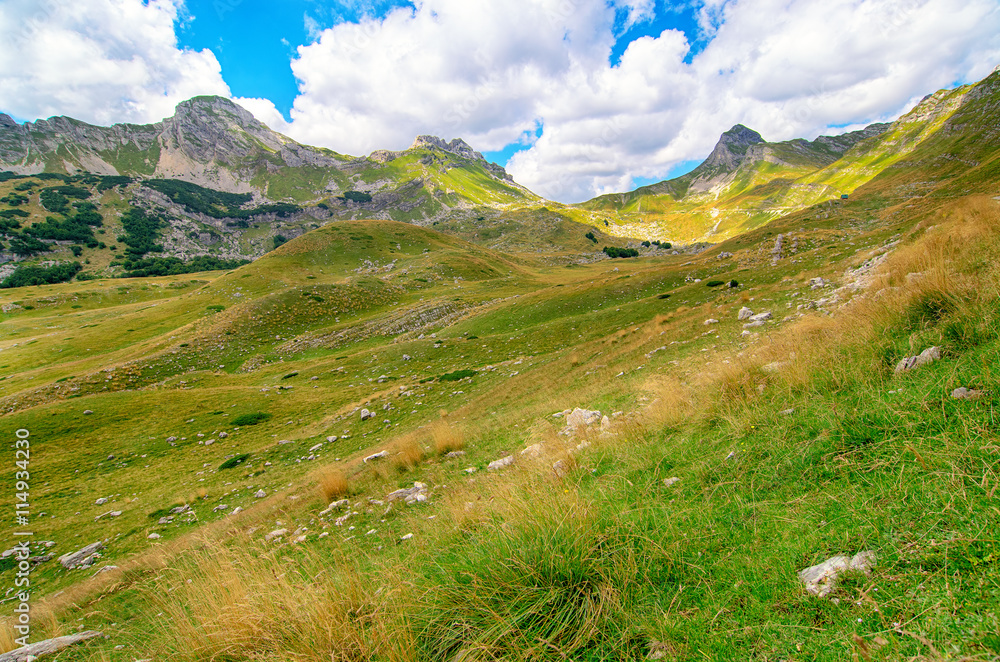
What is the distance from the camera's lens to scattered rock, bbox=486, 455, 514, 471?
7.02 metres

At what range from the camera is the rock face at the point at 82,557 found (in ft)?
29.2

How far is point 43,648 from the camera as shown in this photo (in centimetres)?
424

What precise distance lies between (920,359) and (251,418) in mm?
23748

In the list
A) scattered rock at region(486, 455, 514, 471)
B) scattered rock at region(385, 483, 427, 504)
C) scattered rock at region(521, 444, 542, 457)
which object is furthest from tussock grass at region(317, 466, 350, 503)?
scattered rock at region(521, 444, 542, 457)

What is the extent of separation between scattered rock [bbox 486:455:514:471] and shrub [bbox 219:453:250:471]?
Result: 12.4 meters

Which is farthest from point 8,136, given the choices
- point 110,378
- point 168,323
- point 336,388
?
point 336,388

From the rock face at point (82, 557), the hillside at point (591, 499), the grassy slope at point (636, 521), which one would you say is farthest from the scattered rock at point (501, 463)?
the rock face at point (82, 557)

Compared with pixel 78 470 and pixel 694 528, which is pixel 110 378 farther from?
pixel 694 528

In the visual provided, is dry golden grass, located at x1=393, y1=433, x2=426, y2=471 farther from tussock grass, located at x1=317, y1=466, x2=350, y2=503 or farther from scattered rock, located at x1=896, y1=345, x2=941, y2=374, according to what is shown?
scattered rock, located at x1=896, y1=345, x2=941, y2=374

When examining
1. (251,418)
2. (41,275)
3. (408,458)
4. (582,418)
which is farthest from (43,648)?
(41,275)

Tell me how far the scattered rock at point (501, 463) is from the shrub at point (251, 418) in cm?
1710

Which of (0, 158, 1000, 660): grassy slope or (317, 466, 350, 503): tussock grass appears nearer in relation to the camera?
(0, 158, 1000, 660): grassy slope

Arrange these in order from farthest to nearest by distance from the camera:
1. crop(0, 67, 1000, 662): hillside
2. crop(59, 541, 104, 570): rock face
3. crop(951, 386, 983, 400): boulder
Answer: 1. crop(59, 541, 104, 570): rock face
2. crop(951, 386, 983, 400): boulder
3. crop(0, 67, 1000, 662): hillside

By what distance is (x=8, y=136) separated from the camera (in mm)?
193125
